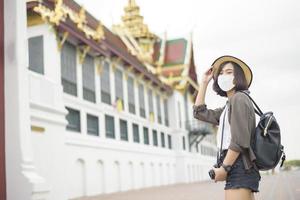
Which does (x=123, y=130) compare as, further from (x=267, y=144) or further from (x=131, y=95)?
(x=267, y=144)

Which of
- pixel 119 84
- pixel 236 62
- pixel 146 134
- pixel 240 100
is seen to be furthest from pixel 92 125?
pixel 240 100

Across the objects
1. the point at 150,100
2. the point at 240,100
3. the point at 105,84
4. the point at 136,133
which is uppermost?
the point at 150,100

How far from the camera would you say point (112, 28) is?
122 ft

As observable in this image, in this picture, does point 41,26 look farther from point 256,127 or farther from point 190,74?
point 190,74

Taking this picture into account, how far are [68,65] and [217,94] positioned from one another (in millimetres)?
17975

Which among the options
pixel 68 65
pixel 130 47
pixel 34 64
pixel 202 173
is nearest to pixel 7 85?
pixel 34 64

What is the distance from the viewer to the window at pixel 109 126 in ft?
80.3

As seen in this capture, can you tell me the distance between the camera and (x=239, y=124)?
269 centimetres

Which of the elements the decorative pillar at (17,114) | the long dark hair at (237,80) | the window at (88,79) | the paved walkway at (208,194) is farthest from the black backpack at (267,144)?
the window at (88,79)

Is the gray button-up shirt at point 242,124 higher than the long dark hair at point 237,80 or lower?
lower

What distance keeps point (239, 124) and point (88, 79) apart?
67.0ft

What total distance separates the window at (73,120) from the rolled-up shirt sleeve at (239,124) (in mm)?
17620

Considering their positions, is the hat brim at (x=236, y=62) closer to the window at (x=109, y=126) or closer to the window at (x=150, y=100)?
the window at (x=109, y=126)

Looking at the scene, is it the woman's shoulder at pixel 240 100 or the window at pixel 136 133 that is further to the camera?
the window at pixel 136 133
